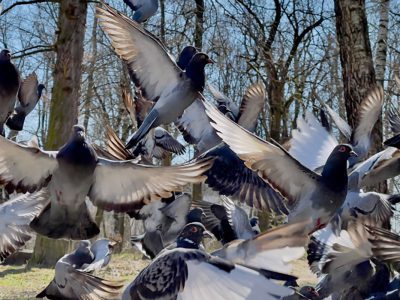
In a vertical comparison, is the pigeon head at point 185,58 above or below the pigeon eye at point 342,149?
above

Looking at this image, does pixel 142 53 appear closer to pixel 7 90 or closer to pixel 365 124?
pixel 7 90

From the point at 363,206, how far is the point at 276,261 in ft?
6.25

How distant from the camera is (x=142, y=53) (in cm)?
337

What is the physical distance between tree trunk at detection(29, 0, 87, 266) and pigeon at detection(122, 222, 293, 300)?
6599 millimetres

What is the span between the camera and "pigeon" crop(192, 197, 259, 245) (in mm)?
4547

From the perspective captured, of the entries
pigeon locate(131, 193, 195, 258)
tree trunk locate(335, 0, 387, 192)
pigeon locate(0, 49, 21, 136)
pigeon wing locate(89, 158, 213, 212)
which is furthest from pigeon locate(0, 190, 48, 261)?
tree trunk locate(335, 0, 387, 192)

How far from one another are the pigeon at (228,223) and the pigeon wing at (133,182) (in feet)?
4.74

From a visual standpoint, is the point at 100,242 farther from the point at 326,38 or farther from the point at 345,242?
the point at 326,38

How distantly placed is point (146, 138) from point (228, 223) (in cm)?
98

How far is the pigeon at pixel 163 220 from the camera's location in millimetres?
4922

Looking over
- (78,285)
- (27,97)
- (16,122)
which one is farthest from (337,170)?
(27,97)

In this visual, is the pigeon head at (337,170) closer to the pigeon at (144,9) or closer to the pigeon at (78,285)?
the pigeon at (144,9)

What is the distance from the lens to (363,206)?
451 centimetres

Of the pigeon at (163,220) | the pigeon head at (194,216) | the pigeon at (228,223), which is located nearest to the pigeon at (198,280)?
the pigeon head at (194,216)
